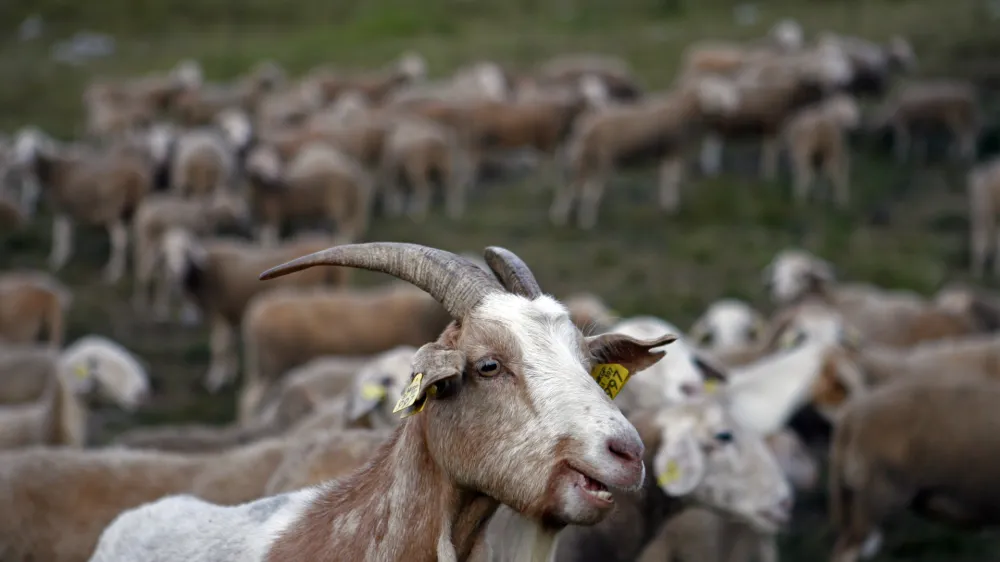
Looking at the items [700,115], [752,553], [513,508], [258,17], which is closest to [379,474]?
[513,508]

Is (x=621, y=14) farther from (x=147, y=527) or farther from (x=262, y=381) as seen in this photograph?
(x=147, y=527)

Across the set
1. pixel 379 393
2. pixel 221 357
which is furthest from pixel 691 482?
pixel 221 357

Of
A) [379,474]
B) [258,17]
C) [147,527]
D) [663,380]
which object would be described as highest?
[379,474]

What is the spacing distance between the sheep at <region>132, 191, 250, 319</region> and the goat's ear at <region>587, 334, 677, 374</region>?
1143cm

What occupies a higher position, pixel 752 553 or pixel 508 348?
pixel 508 348

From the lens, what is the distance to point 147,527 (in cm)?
431

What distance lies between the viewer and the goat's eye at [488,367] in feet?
11.2

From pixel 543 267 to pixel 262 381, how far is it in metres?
4.87

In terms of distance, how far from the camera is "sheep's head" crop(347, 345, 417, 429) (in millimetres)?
6805

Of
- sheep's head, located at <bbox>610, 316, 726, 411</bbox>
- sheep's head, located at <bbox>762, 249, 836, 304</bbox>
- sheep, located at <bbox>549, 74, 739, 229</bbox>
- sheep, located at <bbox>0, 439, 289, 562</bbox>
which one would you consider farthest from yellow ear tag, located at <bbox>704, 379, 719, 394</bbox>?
sheep, located at <bbox>549, 74, 739, 229</bbox>

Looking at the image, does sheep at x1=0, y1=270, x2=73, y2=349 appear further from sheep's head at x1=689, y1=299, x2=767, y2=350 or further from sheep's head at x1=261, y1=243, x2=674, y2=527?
sheep's head at x1=261, y1=243, x2=674, y2=527

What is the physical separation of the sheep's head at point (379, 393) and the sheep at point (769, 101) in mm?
12669

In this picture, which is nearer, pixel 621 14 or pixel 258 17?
pixel 621 14

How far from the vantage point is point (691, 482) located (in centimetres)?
561
